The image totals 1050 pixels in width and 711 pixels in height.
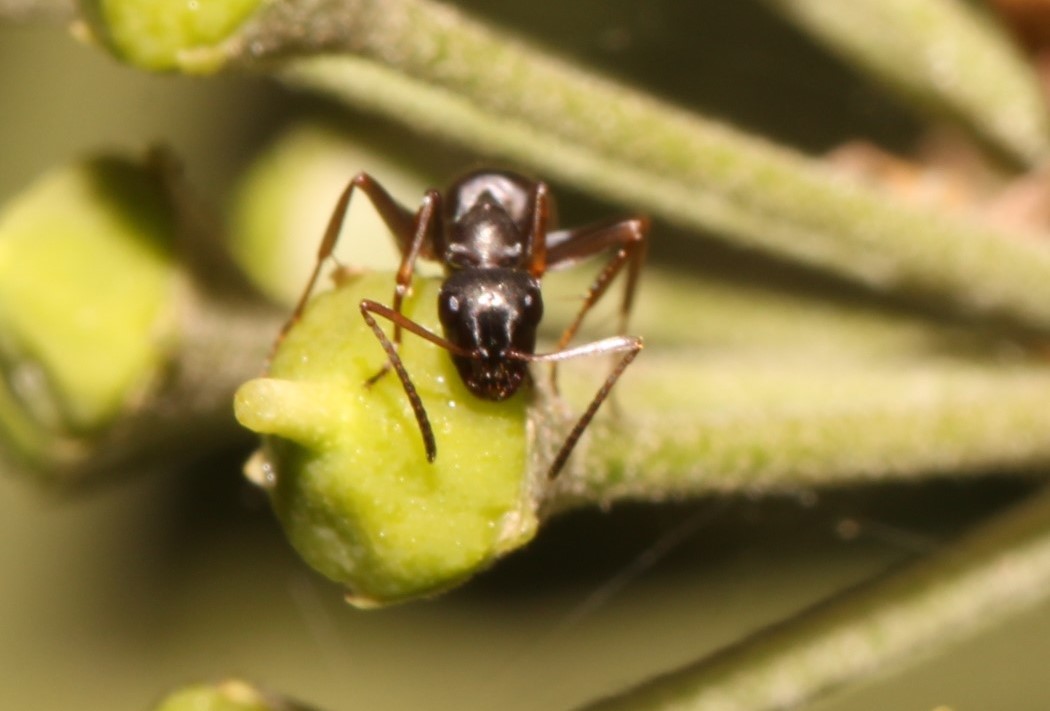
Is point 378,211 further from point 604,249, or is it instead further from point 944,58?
point 944,58

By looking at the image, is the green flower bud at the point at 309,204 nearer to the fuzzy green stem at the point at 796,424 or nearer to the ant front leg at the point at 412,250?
the ant front leg at the point at 412,250

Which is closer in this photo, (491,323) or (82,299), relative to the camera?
(491,323)

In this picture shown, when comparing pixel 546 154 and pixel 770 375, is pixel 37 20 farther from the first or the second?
pixel 770 375

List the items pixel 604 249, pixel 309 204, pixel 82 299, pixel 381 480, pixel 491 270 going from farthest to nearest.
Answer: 1. pixel 309 204
2. pixel 604 249
3. pixel 82 299
4. pixel 491 270
5. pixel 381 480

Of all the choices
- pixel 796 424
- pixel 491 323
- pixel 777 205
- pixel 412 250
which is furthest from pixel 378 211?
pixel 796 424

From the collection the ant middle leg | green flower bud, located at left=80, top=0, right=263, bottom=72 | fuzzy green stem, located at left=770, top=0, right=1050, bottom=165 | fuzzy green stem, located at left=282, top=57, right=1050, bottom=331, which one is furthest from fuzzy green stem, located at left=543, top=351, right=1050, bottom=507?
green flower bud, located at left=80, top=0, right=263, bottom=72

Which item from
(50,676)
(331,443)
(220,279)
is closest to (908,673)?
(331,443)

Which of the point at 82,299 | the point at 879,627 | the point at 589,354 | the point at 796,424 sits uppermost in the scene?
the point at 82,299
